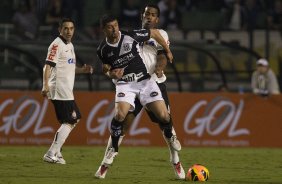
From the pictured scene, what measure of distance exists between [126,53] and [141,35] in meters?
0.32

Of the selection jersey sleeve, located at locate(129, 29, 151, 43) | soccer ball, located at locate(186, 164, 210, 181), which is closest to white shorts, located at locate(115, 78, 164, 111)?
jersey sleeve, located at locate(129, 29, 151, 43)

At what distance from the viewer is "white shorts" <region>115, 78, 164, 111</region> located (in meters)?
11.7

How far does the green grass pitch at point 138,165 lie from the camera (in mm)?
11844

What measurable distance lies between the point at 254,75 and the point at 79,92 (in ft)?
13.7

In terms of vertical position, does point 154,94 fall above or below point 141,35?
below

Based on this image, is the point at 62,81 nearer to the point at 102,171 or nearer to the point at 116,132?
the point at 116,132

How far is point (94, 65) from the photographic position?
20.1 meters

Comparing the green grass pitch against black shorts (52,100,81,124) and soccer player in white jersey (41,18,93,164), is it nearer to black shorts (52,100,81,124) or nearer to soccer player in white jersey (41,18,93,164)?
soccer player in white jersey (41,18,93,164)

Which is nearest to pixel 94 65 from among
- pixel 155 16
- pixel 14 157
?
pixel 14 157

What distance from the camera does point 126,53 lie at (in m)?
11.8

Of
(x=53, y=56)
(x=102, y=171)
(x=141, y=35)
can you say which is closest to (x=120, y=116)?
(x=102, y=171)

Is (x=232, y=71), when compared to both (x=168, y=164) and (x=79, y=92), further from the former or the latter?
(x=168, y=164)

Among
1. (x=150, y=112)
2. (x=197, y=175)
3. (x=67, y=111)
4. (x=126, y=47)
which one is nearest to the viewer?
(x=197, y=175)

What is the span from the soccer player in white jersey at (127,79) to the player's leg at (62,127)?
2746 mm
